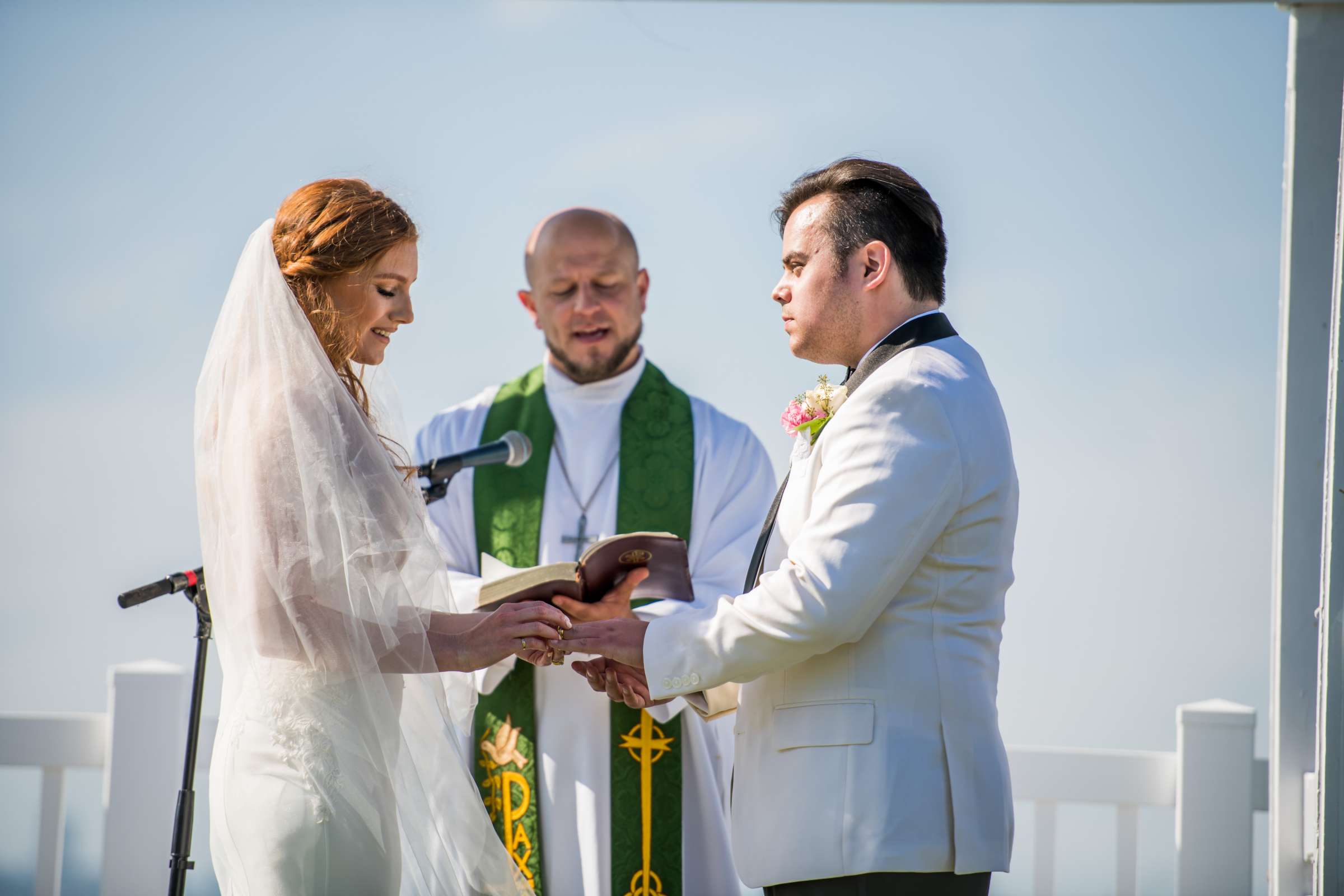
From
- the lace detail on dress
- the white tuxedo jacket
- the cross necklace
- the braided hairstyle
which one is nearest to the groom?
the white tuxedo jacket

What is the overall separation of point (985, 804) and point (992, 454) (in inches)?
27.2

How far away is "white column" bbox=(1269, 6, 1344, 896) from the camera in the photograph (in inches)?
151

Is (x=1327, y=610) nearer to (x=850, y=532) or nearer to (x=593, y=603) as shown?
(x=850, y=532)

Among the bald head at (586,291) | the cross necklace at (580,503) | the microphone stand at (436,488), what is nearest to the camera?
the microphone stand at (436,488)

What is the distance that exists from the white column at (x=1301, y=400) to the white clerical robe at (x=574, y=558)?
170cm

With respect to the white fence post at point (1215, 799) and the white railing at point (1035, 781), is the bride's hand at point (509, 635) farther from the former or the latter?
the white fence post at point (1215, 799)

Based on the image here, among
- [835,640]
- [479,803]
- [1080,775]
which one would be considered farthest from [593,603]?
[1080,775]

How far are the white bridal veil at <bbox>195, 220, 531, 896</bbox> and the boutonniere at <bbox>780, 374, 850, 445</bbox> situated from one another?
2.82 feet

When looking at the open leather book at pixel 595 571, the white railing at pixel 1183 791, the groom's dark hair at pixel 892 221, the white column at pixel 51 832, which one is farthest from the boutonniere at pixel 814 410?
the white column at pixel 51 832

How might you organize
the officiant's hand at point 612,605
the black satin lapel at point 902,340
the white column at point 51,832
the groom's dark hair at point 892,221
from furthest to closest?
1. the white column at point 51,832
2. the officiant's hand at point 612,605
3. the groom's dark hair at point 892,221
4. the black satin lapel at point 902,340

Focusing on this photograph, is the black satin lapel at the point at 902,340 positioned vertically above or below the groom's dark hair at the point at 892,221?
below

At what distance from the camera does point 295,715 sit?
7.57 ft

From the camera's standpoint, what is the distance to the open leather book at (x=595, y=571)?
3.00 m

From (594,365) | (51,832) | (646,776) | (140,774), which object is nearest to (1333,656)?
(646,776)
